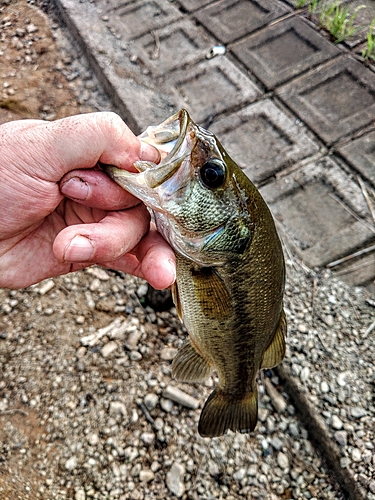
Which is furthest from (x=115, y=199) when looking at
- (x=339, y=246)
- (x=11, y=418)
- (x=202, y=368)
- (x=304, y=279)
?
(x=339, y=246)

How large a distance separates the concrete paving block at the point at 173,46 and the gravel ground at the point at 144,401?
7.24ft

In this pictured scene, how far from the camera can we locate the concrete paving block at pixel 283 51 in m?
4.40

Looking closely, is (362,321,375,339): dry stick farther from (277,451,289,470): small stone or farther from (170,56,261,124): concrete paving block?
(170,56,261,124): concrete paving block

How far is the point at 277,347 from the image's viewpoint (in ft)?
7.45

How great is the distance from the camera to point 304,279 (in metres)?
3.26

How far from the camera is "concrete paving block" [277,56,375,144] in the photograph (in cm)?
401

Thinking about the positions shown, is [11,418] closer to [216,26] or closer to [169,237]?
[169,237]

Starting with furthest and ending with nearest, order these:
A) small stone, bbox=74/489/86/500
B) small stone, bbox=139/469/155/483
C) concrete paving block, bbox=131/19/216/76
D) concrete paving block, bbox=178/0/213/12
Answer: concrete paving block, bbox=178/0/213/12 < concrete paving block, bbox=131/19/216/76 < small stone, bbox=139/469/155/483 < small stone, bbox=74/489/86/500

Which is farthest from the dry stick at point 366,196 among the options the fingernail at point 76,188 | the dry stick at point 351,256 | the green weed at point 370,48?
the fingernail at point 76,188

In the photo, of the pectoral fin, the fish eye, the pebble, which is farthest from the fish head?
the pebble

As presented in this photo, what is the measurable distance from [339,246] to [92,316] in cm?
166

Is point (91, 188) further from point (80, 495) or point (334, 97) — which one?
point (334, 97)

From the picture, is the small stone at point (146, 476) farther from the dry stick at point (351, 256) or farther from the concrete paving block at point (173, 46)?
the concrete paving block at point (173, 46)

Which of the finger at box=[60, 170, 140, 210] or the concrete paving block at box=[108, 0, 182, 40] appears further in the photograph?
the concrete paving block at box=[108, 0, 182, 40]
